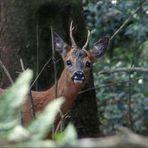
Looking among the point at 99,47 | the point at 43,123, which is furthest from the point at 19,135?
the point at 99,47

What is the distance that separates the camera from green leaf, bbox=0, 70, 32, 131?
81 centimetres

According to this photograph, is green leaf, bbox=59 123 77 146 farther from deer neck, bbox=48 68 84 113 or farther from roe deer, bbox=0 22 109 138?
deer neck, bbox=48 68 84 113

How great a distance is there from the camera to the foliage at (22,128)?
0.72 metres

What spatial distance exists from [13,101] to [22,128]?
0.04 m

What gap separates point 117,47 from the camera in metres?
9.43

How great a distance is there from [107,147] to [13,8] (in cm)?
494

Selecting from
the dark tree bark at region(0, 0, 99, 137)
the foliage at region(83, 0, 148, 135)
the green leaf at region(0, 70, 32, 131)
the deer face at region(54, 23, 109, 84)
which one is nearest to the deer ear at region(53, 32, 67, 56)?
the deer face at region(54, 23, 109, 84)

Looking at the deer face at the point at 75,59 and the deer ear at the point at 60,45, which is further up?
the deer ear at the point at 60,45

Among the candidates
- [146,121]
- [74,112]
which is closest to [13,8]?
[74,112]

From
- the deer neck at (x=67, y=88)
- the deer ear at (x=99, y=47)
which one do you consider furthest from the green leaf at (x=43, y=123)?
the deer ear at (x=99, y=47)

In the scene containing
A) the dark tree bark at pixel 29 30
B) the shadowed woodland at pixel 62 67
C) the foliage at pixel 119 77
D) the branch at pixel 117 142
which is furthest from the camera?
the foliage at pixel 119 77

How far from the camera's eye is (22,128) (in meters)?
0.82

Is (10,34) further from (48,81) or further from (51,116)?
(51,116)

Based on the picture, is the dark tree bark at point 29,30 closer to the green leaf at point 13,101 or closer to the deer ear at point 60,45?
the deer ear at point 60,45
